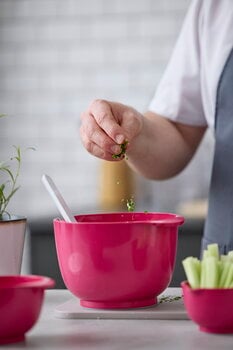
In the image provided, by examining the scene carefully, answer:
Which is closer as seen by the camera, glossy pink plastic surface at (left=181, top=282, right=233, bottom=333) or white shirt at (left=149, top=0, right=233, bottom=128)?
glossy pink plastic surface at (left=181, top=282, right=233, bottom=333)

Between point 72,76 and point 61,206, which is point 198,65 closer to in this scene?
point 61,206

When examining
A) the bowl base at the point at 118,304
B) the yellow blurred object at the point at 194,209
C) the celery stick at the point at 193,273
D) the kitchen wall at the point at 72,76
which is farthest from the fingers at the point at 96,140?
the kitchen wall at the point at 72,76

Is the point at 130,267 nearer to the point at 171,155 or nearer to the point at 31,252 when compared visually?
the point at 171,155

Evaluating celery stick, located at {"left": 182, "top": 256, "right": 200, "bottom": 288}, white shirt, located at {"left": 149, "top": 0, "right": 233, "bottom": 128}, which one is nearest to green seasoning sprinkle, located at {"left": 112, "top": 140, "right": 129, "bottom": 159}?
celery stick, located at {"left": 182, "top": 256, "right": 200, "bottom": 288}

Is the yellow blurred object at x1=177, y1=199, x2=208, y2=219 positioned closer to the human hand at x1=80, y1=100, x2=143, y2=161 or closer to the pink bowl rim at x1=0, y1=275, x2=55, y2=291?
the human hand at x1=80, y1=100, x2=143, y2=161

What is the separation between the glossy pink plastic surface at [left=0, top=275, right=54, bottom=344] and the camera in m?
→ 0.99

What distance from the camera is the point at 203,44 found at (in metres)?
1.93

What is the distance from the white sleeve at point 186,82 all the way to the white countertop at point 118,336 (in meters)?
0.93

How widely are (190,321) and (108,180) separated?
99.6 inches

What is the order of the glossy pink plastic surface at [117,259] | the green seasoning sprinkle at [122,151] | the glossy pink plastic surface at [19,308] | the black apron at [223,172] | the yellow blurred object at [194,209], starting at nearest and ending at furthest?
the glossy pink plastic surface at [19,308], the glossy pink plastic surface at [117,259], the green seasoning sprinkle at [122,151], the black apron at [223,172], the yellow blurred object at [194,209]

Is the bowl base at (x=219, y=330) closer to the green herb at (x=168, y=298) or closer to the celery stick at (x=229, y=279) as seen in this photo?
the celery stick at (x=229, y=279)

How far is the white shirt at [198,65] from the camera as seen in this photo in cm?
189

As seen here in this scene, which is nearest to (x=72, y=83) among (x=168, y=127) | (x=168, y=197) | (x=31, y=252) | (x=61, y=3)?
(x=61, y=3)

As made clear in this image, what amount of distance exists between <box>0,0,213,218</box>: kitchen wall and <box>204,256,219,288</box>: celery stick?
2.73 meters
